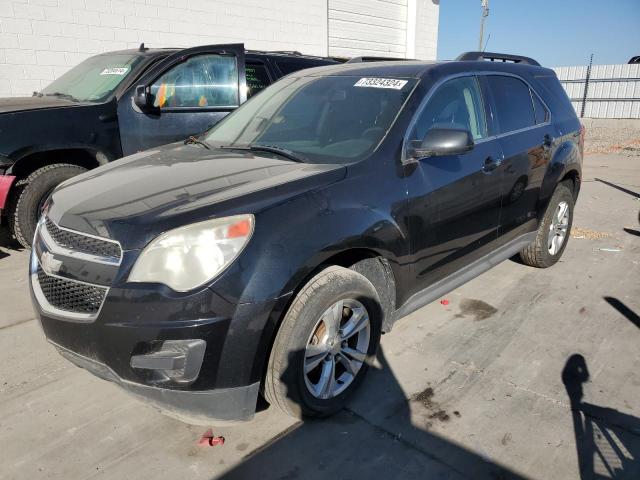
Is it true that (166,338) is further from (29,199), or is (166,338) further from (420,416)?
(29,199)

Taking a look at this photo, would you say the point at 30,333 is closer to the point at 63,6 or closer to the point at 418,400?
the point at 418,400

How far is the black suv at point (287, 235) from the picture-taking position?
6.79ft

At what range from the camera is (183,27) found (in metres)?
9.72

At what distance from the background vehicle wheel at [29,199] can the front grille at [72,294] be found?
270 centimetres

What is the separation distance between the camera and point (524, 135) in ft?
12.7

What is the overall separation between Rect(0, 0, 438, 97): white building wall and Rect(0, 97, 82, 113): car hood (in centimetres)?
325

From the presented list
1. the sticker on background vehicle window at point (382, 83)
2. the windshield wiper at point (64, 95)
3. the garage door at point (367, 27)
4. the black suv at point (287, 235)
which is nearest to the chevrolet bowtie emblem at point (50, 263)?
the black suv at point (287, 235)

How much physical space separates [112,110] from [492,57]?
368 cm

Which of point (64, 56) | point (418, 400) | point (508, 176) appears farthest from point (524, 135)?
point (64, 56)

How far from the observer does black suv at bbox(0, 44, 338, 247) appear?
15.3 feet

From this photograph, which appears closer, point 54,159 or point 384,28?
point 54,159

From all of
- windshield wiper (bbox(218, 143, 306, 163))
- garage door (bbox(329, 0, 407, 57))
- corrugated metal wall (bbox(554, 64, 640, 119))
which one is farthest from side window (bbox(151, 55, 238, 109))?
corrugated metal wall (bbox(554, 64, 640, 119))

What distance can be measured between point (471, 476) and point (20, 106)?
4926 millimetres

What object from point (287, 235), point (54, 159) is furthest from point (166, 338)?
point (54, 159)
